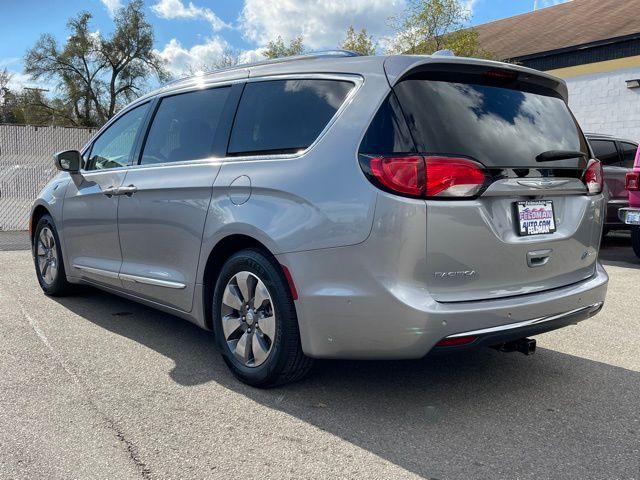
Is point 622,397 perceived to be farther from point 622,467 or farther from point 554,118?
point 554,118

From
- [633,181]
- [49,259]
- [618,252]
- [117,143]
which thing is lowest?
[618,252]

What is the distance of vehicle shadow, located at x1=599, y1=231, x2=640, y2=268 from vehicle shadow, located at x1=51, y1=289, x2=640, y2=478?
5.18 meters

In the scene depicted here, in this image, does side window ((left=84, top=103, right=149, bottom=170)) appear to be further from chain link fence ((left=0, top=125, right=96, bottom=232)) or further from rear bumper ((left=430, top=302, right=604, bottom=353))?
chain link fence ((left=0, top=125, right=96, bottom=232))

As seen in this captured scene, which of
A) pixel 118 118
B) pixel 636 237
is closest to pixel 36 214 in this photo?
pixel 118 118

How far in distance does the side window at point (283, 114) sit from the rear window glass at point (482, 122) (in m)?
0.42

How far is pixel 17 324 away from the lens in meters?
4.80

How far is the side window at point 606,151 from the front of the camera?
1027cm

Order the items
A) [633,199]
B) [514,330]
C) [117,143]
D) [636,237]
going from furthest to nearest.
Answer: [636,237]
[633,199]
[117,143]
[514,330]

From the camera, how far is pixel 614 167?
405 inches

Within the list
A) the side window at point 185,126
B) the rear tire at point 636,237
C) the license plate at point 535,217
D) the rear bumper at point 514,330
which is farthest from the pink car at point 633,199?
the side window at point 185,126

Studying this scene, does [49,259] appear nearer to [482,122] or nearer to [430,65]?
[430,65]

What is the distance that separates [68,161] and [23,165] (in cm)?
808

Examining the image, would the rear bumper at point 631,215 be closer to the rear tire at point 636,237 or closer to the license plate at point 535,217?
the rear tire at point 636,237

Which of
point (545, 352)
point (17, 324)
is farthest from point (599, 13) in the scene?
point (17, 324)
